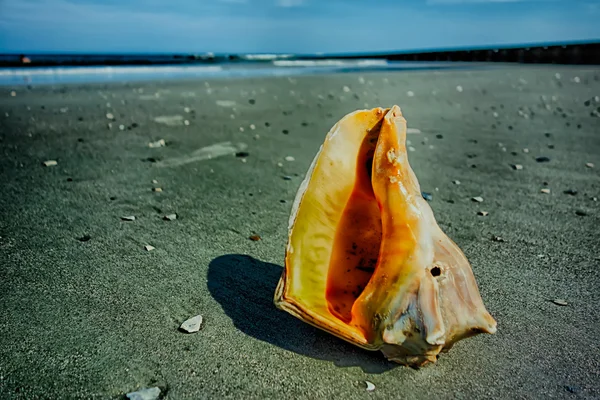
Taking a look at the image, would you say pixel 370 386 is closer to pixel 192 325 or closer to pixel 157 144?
pixel 192 325

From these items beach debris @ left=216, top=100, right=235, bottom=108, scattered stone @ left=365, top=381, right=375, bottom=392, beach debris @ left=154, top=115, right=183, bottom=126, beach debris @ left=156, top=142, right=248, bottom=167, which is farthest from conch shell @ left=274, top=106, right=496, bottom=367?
beach debris @ left=216, top=100, right=235, bottom=108

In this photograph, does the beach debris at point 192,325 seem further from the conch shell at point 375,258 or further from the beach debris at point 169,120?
the beach debris at point 169,120

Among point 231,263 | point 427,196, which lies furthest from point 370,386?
point 427,196

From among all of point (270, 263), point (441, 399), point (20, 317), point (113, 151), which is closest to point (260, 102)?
point (113, 151)

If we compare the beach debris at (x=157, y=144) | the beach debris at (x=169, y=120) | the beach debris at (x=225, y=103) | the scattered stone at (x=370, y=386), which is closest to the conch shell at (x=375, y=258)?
the scattered stone at (x=370, y=386)

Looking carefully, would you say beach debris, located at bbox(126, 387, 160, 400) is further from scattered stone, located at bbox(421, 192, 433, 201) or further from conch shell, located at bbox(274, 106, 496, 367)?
scattered stone, located at bbox(421, 192, 433, 201)

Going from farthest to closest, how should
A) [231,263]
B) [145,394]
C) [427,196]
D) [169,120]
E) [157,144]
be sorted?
[169,120] < [157,144] < [427,196] < [231,263] < [145,394]

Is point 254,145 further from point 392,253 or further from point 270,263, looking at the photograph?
point 392,253
